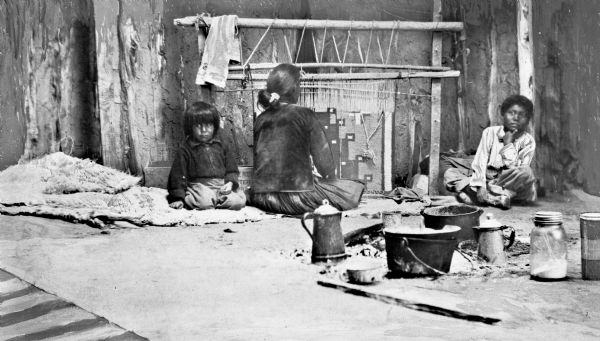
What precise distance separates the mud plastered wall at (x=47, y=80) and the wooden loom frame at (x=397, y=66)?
1041mm

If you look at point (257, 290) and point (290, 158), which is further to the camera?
point (290, 158)

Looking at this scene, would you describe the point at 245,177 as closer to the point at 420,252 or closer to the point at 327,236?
the point at 327,236

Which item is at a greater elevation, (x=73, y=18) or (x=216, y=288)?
(x=73, y=18)

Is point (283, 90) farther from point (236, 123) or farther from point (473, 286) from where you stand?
point (473, 286)

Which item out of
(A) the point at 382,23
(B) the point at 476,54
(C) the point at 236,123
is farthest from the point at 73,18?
(B) the point at 476,54

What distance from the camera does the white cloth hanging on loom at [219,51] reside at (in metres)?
6.59

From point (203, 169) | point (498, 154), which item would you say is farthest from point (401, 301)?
point (498, 154)

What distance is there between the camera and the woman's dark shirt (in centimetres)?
635

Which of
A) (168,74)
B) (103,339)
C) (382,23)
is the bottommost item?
(103,339)

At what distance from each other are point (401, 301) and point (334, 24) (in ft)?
13.4

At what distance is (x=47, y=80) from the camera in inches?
266

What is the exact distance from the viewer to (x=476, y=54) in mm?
7418

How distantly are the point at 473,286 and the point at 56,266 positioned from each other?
247cm

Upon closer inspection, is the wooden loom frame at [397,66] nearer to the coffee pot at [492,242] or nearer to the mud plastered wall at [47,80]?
the mud plastered wall at [47,80]
